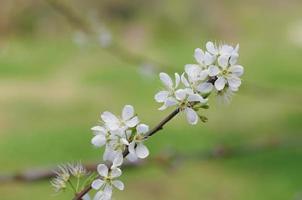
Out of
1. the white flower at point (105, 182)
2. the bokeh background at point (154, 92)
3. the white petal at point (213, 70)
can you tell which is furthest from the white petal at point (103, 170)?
the bokeh background at point (154, 92)

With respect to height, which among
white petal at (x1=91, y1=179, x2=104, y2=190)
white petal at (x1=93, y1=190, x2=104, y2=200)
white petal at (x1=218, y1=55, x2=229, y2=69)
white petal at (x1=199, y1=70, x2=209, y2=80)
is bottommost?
white petal at (x1=93, y1=190, x2=104, y2=200)

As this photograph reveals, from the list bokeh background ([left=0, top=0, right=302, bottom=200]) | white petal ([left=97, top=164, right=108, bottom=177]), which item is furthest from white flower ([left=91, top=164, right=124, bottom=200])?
bokeh background ([left=0, top=0, right=302, bottom=200])

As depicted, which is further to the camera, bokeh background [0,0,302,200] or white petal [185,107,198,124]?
bokeh background [0,0,302,200]

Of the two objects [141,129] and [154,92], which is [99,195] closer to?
[141,129]

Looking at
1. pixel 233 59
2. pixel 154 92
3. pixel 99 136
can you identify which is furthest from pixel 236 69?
pixel 154 92

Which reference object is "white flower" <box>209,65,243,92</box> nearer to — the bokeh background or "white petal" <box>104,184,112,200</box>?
"white petal" <box>104,184,112,200</box>

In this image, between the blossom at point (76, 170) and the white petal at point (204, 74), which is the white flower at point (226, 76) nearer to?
the white petal at point (204, 74)

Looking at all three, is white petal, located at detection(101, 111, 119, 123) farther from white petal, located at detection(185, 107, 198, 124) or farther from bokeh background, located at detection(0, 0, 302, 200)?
bokeh background, located at detection(0, 0, 302, 200)

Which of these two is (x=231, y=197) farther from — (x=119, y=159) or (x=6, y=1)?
(x=6, y=1)

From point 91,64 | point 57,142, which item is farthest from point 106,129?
point 91,64

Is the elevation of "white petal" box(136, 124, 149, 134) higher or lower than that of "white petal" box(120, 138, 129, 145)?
higher
